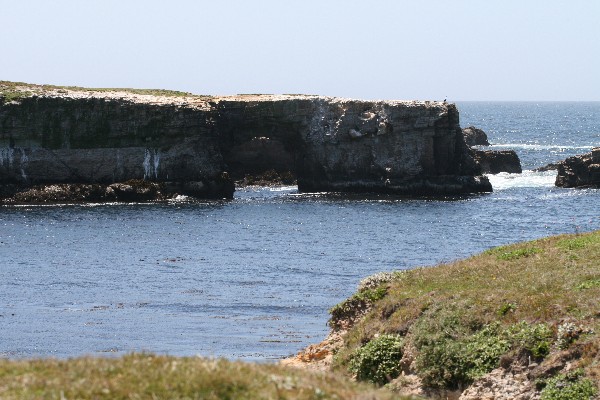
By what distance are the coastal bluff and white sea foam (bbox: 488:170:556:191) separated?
27.1 ft

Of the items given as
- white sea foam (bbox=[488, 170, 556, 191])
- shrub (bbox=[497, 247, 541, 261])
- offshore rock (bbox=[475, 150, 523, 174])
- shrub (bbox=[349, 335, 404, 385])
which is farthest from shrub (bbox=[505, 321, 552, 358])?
offshore rock (bbox=[475, 150, 523, 174])

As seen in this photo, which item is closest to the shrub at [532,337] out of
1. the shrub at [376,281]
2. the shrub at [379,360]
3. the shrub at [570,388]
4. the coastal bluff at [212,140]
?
the shrub at [570,388]

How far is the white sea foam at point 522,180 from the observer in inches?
3842

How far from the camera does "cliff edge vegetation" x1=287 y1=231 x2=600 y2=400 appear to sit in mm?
19812

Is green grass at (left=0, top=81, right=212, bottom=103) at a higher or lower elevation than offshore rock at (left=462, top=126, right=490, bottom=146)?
higher

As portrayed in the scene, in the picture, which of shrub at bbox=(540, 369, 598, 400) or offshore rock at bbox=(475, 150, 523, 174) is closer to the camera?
shrub at bbox=(540, 369, 598, 400)

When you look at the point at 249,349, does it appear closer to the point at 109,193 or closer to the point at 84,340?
the point at 84,340

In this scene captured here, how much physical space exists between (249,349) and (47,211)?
48.9 m

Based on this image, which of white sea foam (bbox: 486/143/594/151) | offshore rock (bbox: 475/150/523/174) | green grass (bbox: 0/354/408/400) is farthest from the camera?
white sea foam (bbox: 486/143/594/151)

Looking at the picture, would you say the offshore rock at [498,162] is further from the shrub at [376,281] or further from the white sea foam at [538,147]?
the shrub at [376,281]

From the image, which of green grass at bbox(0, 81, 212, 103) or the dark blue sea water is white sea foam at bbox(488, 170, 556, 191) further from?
green grass at bbox(0, 81, 212, 103)

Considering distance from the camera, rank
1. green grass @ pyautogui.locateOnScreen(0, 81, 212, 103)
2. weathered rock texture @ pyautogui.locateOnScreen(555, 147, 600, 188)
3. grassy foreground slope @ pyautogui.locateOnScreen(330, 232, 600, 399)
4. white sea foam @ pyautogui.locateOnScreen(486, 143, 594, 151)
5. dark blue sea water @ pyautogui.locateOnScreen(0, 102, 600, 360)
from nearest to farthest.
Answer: grassy foreground slope @ pyautogui.locateOnScreen(330, 232, 600, 399)
dark blue sea water @ pyautogui.locateOnScreen(0, 102, 600, 360)
green grass @ pyautogui.locateOnScreen(0, 81, 212, 103)
weathered rock texture @ pyautogui.locateOnScreen(555, 147, 600, 188)
white sea foam @ pyautogui.locateOnScreen(486, 143, 594, 151)

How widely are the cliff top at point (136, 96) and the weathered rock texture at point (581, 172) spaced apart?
15763 millimetres

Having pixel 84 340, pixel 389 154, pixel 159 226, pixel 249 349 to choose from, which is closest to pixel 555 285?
pixel 249 349
